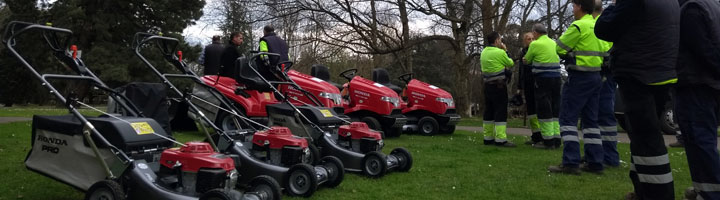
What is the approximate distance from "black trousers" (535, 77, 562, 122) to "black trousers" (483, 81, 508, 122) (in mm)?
843

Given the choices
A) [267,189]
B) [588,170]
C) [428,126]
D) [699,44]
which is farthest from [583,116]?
[428,126]

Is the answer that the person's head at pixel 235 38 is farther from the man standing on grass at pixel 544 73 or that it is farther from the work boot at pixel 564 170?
the work boot at pixel 564 170

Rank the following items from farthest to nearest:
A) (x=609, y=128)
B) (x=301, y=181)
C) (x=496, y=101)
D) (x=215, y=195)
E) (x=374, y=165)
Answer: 1. (x=496, y=101)
2. (x=609, y=128)
3. (x=374, y=165)
4. (x=301, y=181)
5. (x=215, y=195)

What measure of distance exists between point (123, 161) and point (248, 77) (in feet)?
11.3

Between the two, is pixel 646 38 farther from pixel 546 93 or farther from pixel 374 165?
pixel 546 93

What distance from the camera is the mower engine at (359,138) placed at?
5.54m

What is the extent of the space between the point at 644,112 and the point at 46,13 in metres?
29.6

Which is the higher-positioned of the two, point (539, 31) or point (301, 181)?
point (539, 31)

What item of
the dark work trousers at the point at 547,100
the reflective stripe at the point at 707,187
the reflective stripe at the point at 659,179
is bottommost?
the reflective stripe at the point at 707,187

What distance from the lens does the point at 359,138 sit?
5.60m

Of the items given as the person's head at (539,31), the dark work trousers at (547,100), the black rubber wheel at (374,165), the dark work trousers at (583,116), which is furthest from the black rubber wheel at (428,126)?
the black rubber wheel at (374,165)

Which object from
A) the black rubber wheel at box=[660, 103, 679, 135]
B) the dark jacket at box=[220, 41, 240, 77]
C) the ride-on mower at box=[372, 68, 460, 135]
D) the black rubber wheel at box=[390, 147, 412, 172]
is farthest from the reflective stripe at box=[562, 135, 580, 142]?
the black rubber wheel at box=[660, 103, 679, 135]

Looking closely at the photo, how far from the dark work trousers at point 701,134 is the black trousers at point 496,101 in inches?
185

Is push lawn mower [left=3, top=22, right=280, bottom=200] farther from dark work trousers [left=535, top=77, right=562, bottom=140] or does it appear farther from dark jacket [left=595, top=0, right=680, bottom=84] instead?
dark work trousers [left=535, top=77, right=562, bottom=140]
